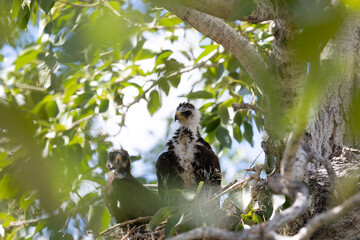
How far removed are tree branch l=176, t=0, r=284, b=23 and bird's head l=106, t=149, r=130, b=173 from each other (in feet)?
8.47

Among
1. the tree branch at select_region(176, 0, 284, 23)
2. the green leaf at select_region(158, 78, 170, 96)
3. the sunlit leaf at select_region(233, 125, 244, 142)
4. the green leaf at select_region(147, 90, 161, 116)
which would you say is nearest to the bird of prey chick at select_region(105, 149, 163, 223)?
the green leaf at select_region(147, 90, 161, 116)

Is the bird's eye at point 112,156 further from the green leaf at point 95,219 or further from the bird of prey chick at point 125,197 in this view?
the green leaf at point 95,219

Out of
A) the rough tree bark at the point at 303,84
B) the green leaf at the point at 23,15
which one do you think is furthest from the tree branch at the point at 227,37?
the green leaf at the point at 23,15

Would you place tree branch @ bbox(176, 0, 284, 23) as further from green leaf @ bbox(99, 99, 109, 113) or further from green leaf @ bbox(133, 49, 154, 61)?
green leaf @ bbox(99, 99, 109, 113)

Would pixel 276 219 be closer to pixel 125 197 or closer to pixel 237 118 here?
pixel 125 197

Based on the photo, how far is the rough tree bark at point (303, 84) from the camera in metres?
2.27

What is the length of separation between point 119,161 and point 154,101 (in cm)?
76

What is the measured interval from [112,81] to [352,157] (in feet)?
8.98

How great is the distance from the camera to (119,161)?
177 inches

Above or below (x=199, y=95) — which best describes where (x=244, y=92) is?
below

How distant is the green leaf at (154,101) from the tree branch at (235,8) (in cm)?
243

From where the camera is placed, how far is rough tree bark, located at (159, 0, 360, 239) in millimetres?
2266

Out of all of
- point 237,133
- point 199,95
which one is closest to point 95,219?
point 199,95

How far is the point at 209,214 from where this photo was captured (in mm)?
2906
